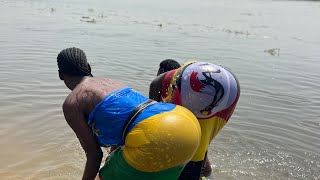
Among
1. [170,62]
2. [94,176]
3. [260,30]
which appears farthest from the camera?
[260,30]

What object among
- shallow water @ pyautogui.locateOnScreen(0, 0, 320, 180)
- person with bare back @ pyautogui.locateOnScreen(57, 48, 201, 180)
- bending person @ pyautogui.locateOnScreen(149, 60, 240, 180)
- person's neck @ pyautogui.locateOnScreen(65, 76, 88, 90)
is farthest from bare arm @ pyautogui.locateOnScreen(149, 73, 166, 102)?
shallow water @ pyautogui.locateOnScreen(0, 0, 320, 180)

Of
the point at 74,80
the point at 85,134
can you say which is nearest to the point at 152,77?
the point at 74,80

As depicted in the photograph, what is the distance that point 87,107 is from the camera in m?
2.80

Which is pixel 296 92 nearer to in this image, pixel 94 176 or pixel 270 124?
pixel 270 124

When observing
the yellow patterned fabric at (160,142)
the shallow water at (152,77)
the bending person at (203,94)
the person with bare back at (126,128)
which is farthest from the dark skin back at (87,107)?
the shallow water at (152,77)

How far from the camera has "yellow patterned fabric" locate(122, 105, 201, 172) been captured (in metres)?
2.61

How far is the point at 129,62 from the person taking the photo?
34.5 feet

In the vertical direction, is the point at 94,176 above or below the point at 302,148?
above

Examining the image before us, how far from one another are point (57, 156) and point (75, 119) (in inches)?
101

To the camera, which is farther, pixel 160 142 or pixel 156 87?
pixel 156 87

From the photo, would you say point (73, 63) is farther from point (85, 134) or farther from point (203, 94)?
point (203, 94)

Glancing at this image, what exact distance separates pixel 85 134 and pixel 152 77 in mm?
6310

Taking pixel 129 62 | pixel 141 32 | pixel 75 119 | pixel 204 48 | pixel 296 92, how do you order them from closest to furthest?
pixel 75 119 → pixel 296 92 → pixel 129 62 → pixel 204 48 → pixel 141 32

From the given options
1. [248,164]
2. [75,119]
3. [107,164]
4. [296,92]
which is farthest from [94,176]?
[296,92]
